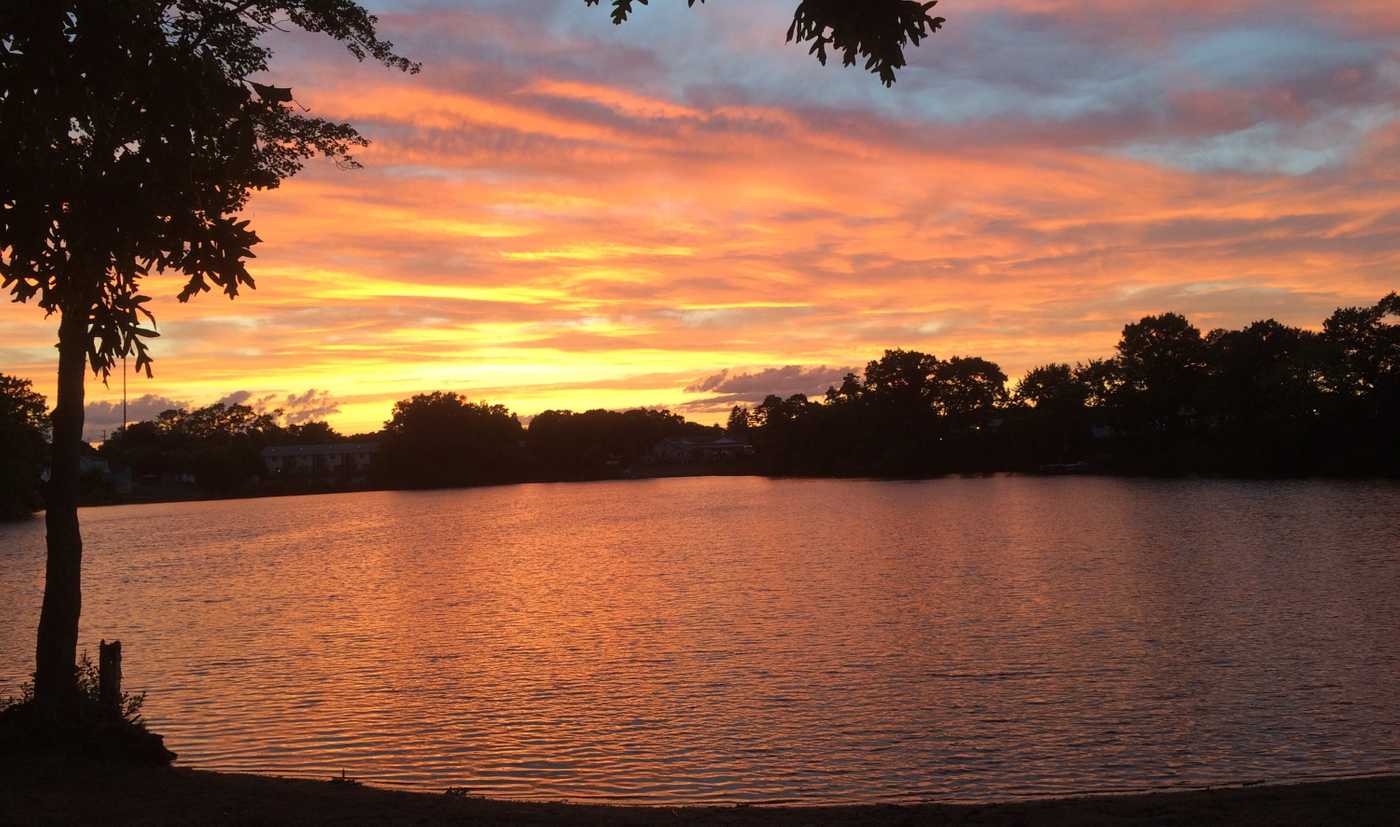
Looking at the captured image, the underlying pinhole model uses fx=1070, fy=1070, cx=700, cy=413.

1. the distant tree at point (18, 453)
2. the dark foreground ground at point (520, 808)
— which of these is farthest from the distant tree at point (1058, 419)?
the dark foreground ground at point (520, 808)

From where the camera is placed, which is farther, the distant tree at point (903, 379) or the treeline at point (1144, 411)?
the distant tree at point (903, 379)

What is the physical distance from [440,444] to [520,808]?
16853 cm

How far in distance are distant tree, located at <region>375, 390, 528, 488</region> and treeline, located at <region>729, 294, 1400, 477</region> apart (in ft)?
156

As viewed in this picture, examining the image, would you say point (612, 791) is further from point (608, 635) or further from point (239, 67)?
point (608, 635)

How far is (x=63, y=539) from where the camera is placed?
40.8ft

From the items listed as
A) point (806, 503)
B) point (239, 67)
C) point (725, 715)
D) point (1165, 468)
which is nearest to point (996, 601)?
point (725, 715)

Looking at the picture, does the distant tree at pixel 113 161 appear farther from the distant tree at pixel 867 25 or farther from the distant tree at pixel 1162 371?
the distant tree at pixel 1162 371

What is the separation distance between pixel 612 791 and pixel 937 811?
4550 millimetres

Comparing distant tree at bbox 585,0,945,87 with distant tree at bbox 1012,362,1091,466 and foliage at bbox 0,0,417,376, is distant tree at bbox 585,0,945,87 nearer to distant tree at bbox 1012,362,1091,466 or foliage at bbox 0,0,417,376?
foliage at bbox 0,0,417,376

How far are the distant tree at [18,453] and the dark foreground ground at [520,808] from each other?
8697cm

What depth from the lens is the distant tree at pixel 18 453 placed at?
276ft

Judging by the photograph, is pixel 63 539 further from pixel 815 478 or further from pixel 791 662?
pixel 815 478

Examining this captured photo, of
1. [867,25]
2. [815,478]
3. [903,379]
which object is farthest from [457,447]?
[867,25]

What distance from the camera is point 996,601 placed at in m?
28.0
